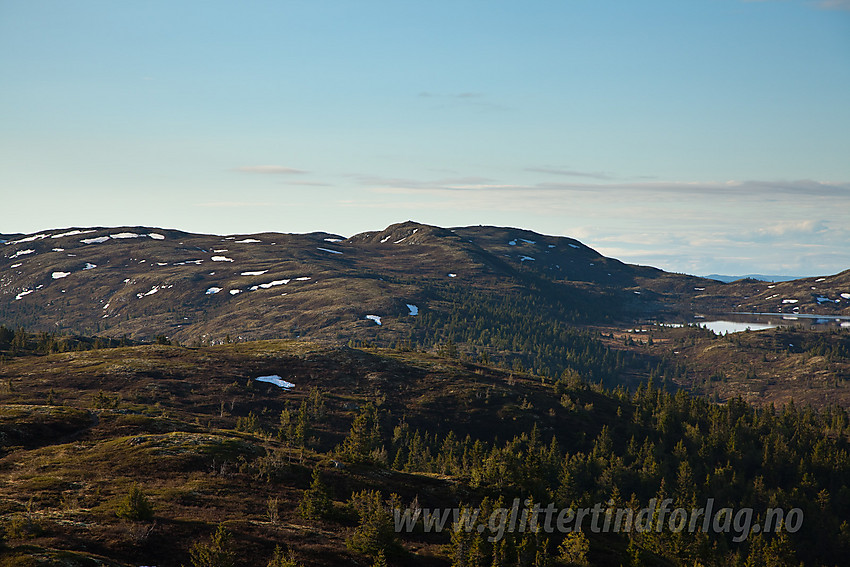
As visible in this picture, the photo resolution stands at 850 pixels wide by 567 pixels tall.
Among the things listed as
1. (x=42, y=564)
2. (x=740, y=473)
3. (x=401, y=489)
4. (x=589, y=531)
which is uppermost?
(x=42, y=564)

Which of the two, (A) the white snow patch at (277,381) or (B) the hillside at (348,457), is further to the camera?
(A) the white snow patch at (277,381)

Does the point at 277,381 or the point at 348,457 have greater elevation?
the point at 348,457

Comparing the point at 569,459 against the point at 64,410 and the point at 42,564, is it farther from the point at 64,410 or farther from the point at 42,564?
the point at 42,564

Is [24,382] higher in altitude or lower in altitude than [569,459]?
higher

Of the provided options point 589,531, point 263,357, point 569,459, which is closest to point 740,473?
point 569,459

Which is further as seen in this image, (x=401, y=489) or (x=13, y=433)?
(x=13, y=433)

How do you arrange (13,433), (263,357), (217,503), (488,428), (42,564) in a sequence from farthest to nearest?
(263,357) < (488,428) < (13,433) < (217,503) < (42,564)

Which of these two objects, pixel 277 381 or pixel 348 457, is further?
pixel 277 381

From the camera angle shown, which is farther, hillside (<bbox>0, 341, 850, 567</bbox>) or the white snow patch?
the white snow patch
